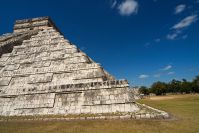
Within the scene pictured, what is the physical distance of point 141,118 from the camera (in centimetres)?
847

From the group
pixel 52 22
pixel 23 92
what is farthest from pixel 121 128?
pixel 52 22

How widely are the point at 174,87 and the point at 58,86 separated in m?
71.4

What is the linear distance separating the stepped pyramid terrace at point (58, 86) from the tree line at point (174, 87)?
61.8 m

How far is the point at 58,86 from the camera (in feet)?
37.6

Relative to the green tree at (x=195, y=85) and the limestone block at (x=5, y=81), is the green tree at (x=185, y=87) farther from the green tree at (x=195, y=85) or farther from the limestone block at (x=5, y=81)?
the limestone block at (x=5, y=81)

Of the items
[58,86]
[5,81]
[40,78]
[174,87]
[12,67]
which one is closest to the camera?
[58,86]

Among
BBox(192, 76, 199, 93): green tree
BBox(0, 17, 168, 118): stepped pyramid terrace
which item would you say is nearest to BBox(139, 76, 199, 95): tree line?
BBox(192, 76, 199, 93): green tree

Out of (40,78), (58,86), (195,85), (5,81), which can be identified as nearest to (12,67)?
(5,81)

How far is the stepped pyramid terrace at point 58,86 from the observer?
33.4 ft

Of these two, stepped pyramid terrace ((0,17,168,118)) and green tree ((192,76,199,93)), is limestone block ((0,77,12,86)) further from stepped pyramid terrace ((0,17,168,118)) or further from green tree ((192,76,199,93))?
green tree ((192,76,199,93))

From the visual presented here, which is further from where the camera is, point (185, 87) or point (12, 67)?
point (185, 87)

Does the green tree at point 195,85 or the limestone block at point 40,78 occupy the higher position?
the green tree at point 195,85

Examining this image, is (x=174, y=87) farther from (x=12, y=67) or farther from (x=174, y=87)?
(x=12, y=67)

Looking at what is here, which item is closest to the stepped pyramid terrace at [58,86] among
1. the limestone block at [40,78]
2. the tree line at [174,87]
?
the limestone block at [40,78]
